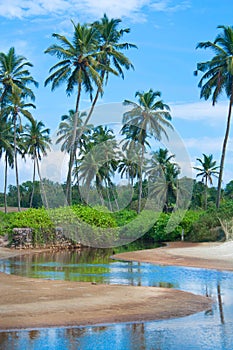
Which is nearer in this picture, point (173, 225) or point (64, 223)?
point (64, 223)

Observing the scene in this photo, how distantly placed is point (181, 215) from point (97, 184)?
1292 cm

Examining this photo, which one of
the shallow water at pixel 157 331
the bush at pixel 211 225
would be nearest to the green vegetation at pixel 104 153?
the bush at pixel 211 225

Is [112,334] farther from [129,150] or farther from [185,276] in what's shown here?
[129,150]

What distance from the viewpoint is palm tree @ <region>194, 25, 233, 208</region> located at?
38312 mm

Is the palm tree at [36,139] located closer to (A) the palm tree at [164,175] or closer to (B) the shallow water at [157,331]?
(A) the palm tree at [164,175]

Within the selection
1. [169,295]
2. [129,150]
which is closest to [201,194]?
[129,150]

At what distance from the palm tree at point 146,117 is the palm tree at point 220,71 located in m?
3.94

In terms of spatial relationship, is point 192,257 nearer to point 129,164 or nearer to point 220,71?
point 220,71

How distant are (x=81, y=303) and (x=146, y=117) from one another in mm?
30854

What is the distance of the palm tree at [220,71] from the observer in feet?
126

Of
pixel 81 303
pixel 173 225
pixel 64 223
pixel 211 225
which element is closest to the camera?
pixel 81 303

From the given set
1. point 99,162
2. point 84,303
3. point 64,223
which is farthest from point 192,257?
point 99,162

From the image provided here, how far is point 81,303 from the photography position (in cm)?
1423

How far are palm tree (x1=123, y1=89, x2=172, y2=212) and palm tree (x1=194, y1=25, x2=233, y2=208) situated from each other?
3.94 meters
